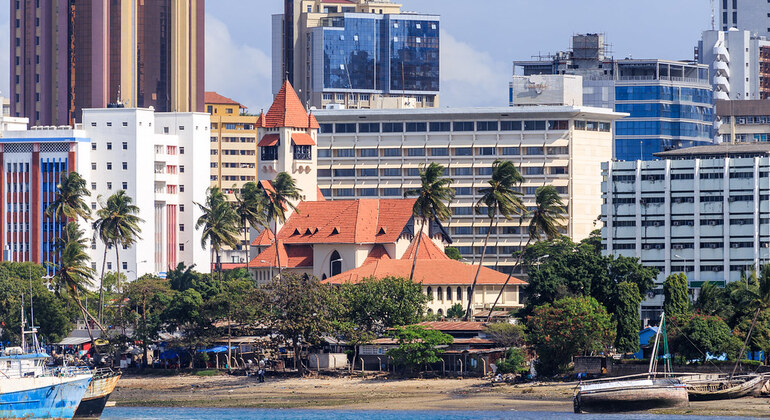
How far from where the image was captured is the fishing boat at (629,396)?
101 metres

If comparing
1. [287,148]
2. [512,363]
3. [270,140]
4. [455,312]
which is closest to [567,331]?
[512,363]

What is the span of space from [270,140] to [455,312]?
45111 millimetres

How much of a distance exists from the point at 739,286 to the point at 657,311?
20.5 m

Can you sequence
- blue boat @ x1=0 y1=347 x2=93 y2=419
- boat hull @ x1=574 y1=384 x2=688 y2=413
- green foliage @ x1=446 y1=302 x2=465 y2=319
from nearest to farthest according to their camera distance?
blue boat @ x1=0 y1=347 x2=93 y2=419 < boat hull @ x1=574 y1=384 x2=688 y2=413 < green foliage @ x1=446 y1=302 x2=465 y2=319

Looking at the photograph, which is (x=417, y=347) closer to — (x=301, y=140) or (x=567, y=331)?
(x=567, y=331)

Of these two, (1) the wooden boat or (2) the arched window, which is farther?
(2) the arched window

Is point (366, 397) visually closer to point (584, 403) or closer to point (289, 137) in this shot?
point (584, 403)

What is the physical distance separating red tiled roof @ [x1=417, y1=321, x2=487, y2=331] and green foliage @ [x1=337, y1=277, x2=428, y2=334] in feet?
8.37

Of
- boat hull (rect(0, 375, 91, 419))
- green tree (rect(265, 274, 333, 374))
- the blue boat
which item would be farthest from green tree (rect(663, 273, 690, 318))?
the blue boat

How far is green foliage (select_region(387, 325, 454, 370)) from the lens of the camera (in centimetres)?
12456

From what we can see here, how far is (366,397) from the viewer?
11638cm

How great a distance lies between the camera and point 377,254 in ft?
548

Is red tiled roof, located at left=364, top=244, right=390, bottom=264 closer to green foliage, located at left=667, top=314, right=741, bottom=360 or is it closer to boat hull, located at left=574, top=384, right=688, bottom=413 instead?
green foliage, located at left=667, top=314, right=741, bottom=360

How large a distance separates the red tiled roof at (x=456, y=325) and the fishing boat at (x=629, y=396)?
2583cm
